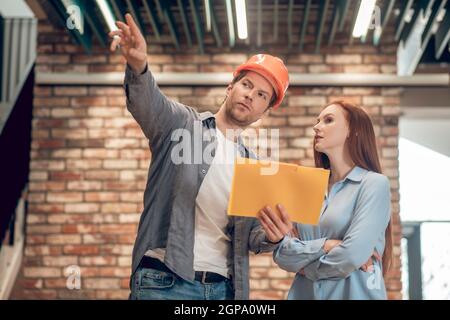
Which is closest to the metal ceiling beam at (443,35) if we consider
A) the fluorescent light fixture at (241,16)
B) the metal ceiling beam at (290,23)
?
the metal ceiling beam at (290,23)

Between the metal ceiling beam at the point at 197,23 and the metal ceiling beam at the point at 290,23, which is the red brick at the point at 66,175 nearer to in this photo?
the metal ceiling beam at the point at 197,23

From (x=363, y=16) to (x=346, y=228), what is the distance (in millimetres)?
2603

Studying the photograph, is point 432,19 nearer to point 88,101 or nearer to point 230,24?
point 230,24

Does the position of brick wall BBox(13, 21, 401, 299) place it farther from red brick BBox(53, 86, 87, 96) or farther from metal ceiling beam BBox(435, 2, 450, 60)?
metal ceiling beam BBox(435, 2, 450, 60)

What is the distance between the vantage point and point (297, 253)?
2275 mm

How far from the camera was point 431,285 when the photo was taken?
7230 mm

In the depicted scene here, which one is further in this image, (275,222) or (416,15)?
(416,15)

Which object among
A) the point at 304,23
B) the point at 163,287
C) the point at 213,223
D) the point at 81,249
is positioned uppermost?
the point at 304,23

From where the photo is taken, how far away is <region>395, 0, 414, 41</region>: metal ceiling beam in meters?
4.88

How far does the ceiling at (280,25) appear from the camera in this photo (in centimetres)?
503

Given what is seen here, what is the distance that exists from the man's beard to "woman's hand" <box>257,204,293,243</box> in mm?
380

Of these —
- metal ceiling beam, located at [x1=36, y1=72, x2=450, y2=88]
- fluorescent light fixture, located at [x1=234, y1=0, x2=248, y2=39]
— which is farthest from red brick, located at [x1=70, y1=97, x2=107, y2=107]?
fluorescent light fixture, located at [x1=234, y1=0, x2=248, y2=39]

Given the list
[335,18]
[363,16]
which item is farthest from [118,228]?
[363,16]
